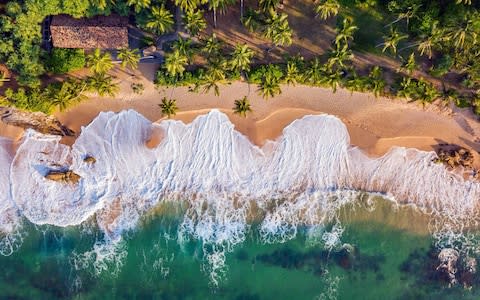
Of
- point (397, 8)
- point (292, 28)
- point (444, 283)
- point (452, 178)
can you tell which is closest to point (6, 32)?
point (292, 28)

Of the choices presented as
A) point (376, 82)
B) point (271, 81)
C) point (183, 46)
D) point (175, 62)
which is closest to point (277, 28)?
point (271, 81)

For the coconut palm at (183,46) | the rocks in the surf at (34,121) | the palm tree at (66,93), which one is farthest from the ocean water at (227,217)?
the coconut palm at (183,46)

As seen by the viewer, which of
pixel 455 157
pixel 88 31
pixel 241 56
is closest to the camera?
pixel 241 56

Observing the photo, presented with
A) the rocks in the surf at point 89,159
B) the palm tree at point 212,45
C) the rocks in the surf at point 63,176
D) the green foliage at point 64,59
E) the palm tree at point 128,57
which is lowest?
the rocks in the surf at point 63,176

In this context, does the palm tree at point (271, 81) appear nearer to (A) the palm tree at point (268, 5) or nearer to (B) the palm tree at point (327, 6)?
(A) the palm tree at point (268, 5)

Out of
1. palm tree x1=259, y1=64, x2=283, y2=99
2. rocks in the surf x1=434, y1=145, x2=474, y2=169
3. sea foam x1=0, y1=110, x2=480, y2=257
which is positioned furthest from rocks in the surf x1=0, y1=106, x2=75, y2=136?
rocks in the surf x1=434, y1=145, x2=474, y2=169

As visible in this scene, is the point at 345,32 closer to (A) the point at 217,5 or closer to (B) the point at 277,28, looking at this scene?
(B) the point at 277,28

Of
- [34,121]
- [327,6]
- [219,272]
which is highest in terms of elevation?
[327,6]
